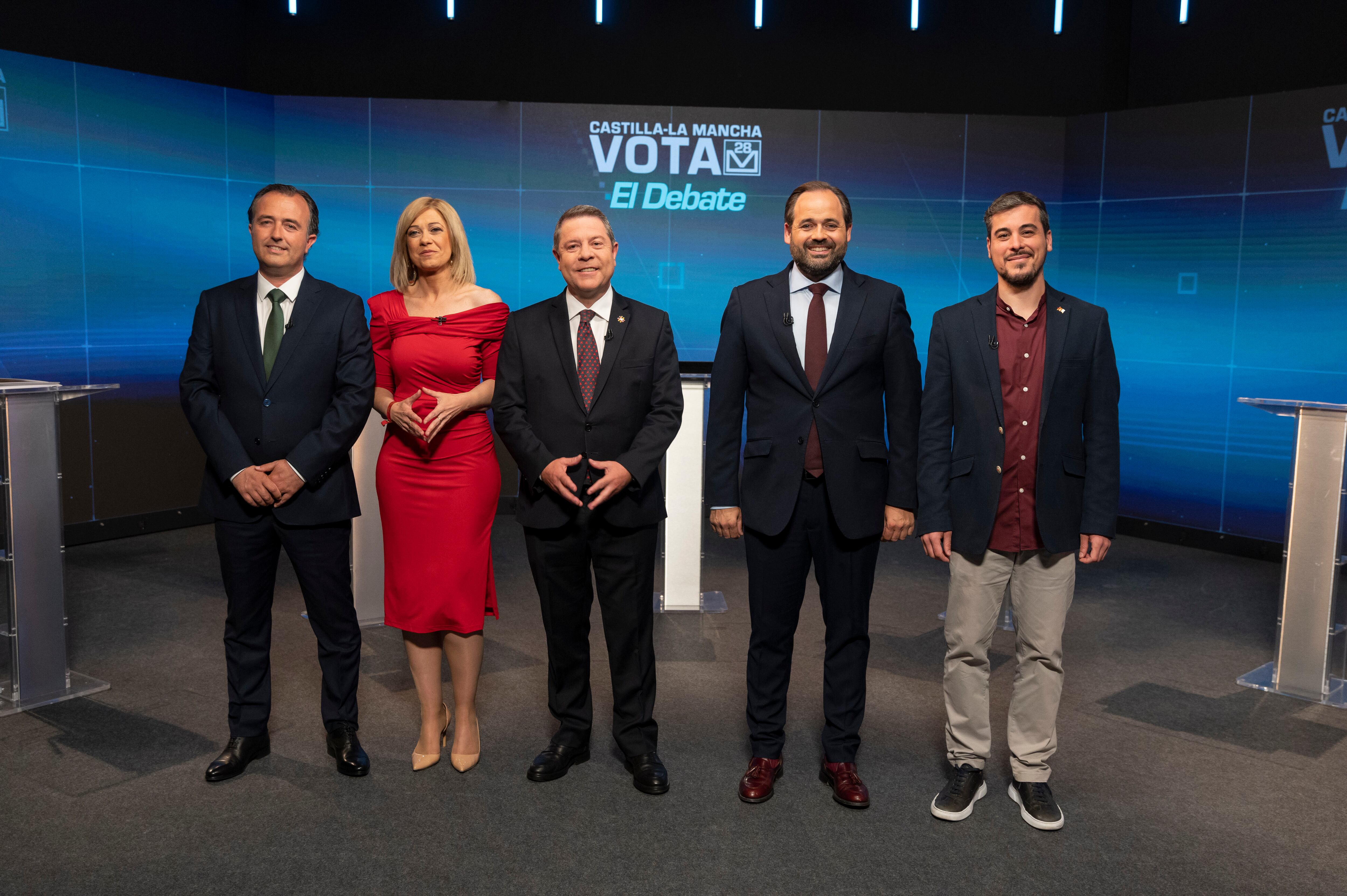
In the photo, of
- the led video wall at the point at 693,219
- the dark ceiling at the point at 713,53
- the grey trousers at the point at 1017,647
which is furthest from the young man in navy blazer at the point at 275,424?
the dark ceiling at the point at 713,53

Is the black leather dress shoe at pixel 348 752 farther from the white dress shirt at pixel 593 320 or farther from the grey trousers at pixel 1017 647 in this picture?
the grey trousers at pixel 1017 647

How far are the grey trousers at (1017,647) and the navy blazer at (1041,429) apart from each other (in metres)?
0.09

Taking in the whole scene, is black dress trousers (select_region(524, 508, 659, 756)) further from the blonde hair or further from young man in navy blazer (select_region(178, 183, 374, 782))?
the blonde hair

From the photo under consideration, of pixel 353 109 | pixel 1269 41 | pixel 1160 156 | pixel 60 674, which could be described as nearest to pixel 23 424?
pixel 60 674

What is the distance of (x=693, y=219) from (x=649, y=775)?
5.19 meters

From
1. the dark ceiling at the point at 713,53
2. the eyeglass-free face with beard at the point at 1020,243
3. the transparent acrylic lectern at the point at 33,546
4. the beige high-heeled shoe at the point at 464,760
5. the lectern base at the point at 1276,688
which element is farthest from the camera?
the dark ceiling at the point at 713,53

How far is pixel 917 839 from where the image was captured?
9.39 ft

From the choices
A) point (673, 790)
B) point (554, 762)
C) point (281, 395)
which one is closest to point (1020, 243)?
point (673, 790)

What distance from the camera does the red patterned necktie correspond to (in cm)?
305

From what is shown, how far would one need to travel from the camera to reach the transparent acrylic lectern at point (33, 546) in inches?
148

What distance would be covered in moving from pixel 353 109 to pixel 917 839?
630 cm

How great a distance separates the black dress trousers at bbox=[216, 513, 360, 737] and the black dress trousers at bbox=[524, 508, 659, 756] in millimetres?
622

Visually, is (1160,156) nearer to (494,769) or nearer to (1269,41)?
(1269,41)

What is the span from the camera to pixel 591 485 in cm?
300
